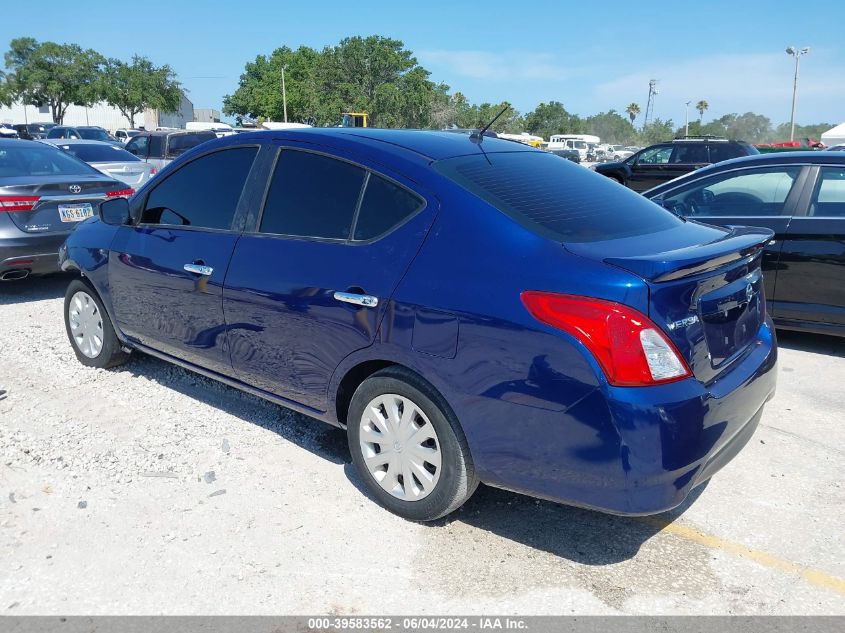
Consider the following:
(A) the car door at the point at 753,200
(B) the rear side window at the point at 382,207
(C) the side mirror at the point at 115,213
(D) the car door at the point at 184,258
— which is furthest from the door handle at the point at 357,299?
(A) the car door at the point at 753,200

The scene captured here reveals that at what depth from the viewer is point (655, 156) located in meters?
17.2

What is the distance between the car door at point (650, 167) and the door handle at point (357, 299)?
14876 mm

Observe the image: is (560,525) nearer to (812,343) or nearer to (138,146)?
(812,343)

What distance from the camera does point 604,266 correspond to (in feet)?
8.97

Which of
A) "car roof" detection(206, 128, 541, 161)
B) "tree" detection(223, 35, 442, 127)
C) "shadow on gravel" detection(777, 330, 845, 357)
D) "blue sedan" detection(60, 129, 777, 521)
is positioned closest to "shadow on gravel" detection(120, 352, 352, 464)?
"blue sedan" detection(60, 129, 777, 521)

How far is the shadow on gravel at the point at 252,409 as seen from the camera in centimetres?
423

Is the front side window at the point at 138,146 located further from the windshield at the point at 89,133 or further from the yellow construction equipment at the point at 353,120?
the windshield at the point at 89,133

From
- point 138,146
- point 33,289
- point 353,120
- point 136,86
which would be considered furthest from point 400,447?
point 136,86

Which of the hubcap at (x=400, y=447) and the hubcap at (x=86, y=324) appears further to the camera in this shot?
the hubcap at (x=86, y=324)

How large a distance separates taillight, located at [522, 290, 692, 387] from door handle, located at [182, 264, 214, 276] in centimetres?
216

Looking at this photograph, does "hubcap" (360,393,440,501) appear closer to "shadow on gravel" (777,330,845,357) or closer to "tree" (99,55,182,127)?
"shadow on gravel" (777,330,845,357)

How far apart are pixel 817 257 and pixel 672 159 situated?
1180cm
